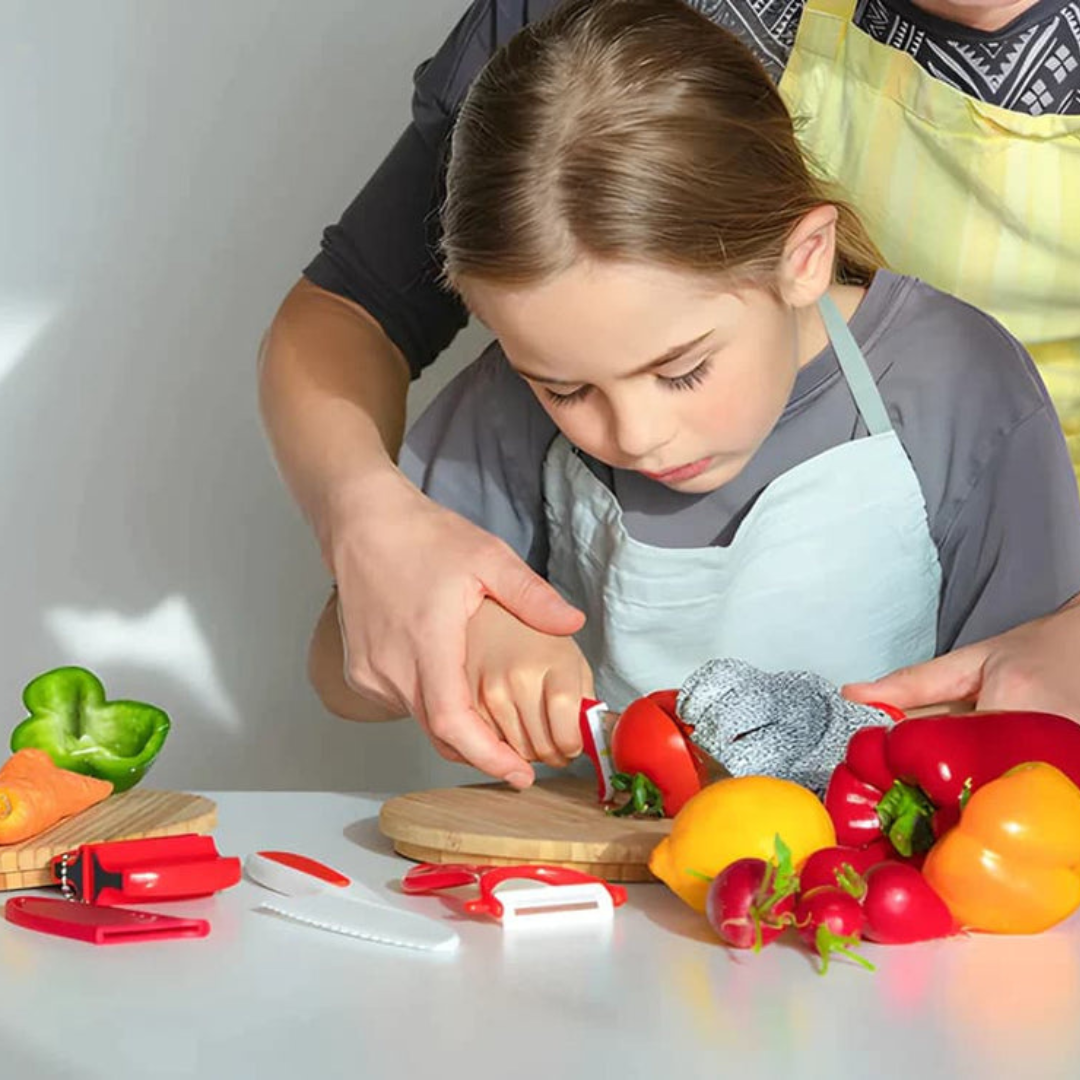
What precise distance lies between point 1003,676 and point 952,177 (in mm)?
475

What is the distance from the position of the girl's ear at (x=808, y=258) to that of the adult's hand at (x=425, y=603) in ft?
0.83

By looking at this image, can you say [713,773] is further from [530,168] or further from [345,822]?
[530,168]

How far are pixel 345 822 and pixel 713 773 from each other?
0.24 metres

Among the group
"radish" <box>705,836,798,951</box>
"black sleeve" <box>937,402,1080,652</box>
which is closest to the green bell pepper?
"radish" <box>705,836,798,951</box>

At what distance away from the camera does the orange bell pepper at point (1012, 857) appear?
833mm

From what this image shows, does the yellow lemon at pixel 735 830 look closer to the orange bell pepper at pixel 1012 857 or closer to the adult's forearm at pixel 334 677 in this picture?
the orange bell pepper at pixel 1012 857

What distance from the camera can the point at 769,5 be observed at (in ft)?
4.67

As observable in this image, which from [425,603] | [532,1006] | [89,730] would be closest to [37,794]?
[89,730]

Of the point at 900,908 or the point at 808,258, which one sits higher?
the point at 808,258

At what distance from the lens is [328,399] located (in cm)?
138

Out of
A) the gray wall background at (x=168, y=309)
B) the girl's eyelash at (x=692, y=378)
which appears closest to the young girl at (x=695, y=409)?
the girl's eyelash at (x=692, y=378)

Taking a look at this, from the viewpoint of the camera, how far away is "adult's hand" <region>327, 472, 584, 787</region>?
1128 mm

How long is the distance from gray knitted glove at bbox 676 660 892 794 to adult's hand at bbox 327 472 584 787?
14cm

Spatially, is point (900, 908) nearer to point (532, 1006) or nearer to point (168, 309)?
point (532, 1006)
